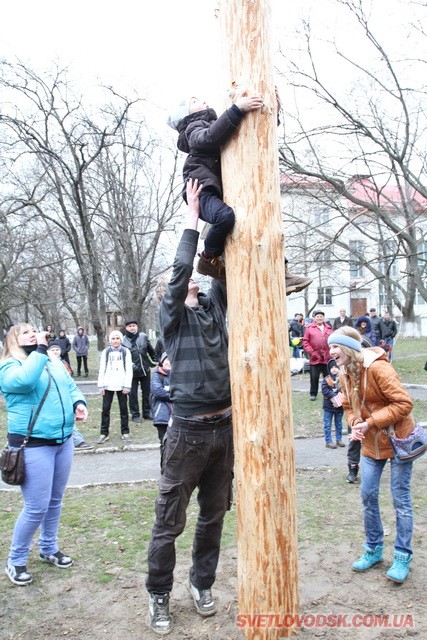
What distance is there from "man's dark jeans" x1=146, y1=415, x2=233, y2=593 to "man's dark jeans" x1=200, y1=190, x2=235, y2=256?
118 cm

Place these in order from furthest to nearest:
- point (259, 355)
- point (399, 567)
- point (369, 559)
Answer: point (369, 559), point (399, 567), point (259, 355)

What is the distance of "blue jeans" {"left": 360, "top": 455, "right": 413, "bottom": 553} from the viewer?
4.32 m

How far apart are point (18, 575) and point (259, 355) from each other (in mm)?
3072

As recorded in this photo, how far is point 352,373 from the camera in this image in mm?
4441

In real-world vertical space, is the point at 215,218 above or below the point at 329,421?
above

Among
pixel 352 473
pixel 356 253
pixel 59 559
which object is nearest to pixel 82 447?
pixel 352 473

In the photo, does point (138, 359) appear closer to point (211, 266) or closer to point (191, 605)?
point (191, 605)

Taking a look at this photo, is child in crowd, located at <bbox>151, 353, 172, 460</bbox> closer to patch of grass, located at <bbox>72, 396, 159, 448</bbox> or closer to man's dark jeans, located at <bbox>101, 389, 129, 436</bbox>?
patch of grass, located at <bbox>72, 396, 159, 448</bbox>

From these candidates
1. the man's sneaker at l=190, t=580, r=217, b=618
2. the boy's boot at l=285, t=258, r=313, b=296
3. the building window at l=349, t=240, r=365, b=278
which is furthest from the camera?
the building window at l=349, t=240, r=365, b=278

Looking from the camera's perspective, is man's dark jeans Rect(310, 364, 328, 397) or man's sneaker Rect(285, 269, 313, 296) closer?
man's sneaker Rect(285, 269, 313, 296)

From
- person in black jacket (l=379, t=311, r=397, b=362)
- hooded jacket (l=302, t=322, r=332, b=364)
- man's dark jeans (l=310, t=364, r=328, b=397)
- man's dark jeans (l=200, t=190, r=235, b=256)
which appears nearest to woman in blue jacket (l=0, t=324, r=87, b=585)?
man's dark jeans (l=200, t=190, r=235, b=256)

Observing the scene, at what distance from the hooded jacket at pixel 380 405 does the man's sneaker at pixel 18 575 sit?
9.29ft

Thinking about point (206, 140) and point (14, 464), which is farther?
point (14, 464)

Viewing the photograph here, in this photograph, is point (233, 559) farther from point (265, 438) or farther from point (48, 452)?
point (265, 438)
